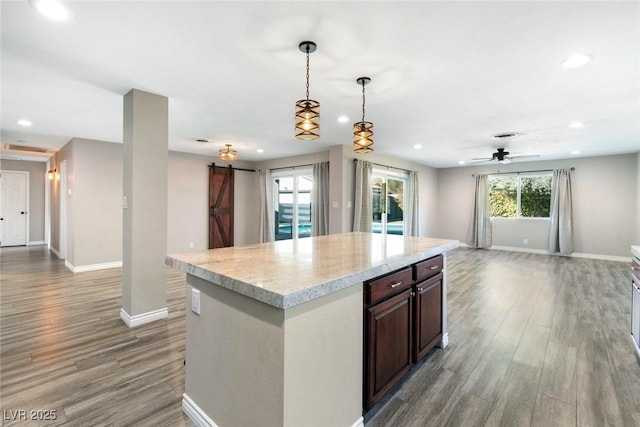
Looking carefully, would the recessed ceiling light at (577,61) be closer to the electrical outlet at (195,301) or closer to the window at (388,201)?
the electrical outlet at (195,301)

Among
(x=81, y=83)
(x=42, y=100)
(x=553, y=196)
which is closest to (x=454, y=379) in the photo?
(x=81, y=83)

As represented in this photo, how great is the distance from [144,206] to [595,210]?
9.34 meters

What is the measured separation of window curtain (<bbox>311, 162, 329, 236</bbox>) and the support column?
3.65 meters

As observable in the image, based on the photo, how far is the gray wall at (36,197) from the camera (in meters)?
8.38

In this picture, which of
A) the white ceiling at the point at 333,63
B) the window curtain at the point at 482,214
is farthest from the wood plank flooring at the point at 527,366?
the window curtain at the point at 482,214

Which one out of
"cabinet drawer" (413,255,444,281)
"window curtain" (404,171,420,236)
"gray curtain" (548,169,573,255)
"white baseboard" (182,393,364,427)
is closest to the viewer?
"white baseboard" (182,393,364,427)

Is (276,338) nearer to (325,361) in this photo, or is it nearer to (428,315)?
(325,361)

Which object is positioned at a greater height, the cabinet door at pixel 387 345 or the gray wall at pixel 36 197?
the gray wall at pixel 36 197

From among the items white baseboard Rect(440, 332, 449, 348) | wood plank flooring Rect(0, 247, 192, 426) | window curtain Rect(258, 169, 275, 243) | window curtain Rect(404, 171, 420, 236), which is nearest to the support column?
wood plank flooring Rect(0, 247, 192, 426)

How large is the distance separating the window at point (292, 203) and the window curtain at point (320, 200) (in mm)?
531

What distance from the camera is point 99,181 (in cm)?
560

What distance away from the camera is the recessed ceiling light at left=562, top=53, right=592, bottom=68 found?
2.32 m

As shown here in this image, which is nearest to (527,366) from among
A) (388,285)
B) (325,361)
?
(388,285)

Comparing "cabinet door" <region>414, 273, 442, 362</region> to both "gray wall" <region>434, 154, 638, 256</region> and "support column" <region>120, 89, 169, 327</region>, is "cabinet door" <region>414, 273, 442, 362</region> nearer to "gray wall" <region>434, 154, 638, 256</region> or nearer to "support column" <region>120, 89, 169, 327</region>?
"support column" <region>120, 89, 169, 327</region>
